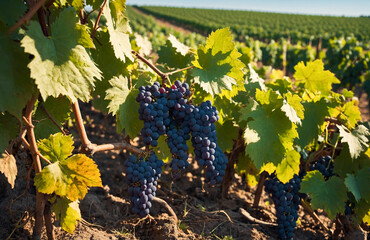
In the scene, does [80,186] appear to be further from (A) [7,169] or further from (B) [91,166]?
(A) [7,169]

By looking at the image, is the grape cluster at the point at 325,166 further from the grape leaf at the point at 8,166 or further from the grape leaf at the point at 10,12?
the grape leaf at the point at 10,12

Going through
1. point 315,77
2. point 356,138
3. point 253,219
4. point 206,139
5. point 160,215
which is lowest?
point 253,219

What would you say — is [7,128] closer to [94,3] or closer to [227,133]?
[94,3]

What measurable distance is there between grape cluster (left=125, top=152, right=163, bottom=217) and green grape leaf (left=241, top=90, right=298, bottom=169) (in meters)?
0.67

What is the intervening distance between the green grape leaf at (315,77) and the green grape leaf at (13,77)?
245 centimetres

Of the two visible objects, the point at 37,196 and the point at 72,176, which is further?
the point at 37,196

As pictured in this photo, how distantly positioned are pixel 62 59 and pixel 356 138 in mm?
2318

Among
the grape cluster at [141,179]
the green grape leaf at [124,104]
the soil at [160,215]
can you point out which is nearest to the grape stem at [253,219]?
the soil at [160,215]

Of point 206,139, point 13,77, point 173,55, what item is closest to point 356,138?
point 206,139

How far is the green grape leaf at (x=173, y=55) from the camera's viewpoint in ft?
9.27

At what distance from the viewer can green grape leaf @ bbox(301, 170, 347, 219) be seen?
2537 millimetres

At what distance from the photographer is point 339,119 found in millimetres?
2916

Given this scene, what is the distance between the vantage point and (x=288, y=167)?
2.62m

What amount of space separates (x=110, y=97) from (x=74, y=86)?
59 cm
